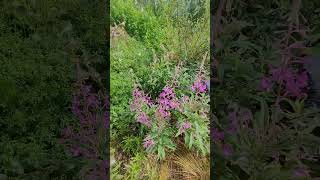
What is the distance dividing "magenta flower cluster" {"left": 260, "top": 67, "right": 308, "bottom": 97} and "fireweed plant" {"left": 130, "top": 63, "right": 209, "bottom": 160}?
0.38m

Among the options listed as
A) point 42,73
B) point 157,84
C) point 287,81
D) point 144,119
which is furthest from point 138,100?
point 287,81

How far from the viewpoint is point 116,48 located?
11.5 feet

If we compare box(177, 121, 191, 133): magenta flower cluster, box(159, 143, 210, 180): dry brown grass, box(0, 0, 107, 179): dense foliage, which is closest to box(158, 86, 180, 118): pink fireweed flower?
box(177, 121, 191, 133): magenta flower cluster

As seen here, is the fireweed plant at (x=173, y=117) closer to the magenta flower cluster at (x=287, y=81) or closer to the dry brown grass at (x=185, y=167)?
the dry brown grass at (x=185, y=167)

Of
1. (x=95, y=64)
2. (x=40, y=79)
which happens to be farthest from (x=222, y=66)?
(x=40, y=79)

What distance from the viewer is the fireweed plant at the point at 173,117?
3.04 metres

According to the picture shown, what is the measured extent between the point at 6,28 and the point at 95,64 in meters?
0.69

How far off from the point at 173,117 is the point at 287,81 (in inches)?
29.2

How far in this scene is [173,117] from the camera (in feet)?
10.5

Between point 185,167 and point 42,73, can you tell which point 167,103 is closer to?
point 185,167

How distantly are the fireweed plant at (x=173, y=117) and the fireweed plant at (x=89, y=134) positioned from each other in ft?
0.76

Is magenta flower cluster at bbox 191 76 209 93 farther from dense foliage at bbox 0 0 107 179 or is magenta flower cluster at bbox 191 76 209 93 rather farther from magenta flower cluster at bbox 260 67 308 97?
dense foliage at bbox 0 0 107 179

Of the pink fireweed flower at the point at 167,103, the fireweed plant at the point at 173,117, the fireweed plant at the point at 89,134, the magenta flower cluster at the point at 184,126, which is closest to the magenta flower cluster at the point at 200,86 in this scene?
the fireweed plant at the point at 173,117

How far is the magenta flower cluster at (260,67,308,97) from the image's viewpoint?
2.86 meters
